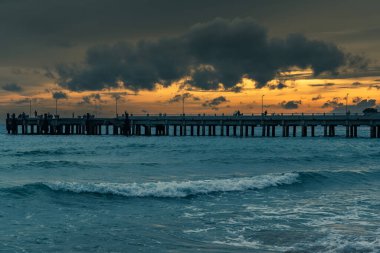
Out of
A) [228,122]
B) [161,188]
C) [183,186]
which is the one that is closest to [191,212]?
[161,188]

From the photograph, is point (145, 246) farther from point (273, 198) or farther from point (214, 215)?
point (273, 198)

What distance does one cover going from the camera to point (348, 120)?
83250 mm

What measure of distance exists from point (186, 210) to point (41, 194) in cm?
789

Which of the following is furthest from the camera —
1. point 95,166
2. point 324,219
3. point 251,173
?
point 95,166

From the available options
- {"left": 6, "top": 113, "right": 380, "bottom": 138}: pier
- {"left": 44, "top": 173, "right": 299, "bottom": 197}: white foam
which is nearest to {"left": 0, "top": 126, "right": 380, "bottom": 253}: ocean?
{"left": 44, "top": 173, "right": 299, "bottom": 197}: white foam

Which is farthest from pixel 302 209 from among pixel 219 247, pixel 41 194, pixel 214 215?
pixel 41 194

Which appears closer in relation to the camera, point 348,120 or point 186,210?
point 186,210

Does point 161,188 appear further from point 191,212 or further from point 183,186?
point 191,212

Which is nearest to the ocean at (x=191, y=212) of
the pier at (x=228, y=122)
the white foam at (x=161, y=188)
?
the white foam at (x=161, y=188)

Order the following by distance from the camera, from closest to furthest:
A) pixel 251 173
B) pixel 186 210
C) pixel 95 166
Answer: pixel 186 210 → pixel 251 173 → pixel 95 166

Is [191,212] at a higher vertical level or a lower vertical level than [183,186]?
lower

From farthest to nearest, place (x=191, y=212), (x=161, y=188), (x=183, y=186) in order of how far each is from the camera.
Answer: (x=183, y=186)
(x=161, y=188)
(x=191, y=212)

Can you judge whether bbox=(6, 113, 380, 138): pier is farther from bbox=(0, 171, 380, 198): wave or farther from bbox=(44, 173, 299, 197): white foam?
bbox=(44, 173, 299, 197): white foam

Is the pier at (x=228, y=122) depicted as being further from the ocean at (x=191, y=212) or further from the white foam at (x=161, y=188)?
the white foam at (x=161, y=188)
